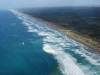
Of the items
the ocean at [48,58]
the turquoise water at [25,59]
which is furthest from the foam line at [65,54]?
the turquoise water at [25,59]

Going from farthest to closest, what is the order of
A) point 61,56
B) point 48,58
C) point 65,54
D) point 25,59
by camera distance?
1. point 65,54
2. point 25,59
3. point 61,56
4. point 48,58

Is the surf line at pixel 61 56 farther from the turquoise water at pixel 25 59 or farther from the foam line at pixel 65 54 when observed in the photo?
the turquoise water at pixel 25 59

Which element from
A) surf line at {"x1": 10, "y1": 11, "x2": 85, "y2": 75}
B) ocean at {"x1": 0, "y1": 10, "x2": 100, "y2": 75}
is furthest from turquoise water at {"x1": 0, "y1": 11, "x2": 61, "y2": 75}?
surf line at {"x1": 10, "y1": 11, "x2": 85, "y2": 75}

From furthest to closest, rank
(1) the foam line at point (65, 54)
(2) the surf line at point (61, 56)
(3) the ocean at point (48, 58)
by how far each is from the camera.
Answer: (1) the foam line at point (65, 54) < (3) the ocean at point (48, 58) < (2) the surf line at point (61, 56)

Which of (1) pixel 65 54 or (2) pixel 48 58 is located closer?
(2) pixel 48 58

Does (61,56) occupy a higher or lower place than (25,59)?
higher

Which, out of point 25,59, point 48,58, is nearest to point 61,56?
point 48,58

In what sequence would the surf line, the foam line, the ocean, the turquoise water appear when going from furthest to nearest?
the turquoise water, the foam line, the ocean, the surf line

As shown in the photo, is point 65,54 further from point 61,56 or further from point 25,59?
point 25,59

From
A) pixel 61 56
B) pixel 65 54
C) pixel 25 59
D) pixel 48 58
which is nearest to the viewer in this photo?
pixel 48 58

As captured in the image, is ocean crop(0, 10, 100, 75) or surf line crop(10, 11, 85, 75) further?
ocean crop(0, 10, 100, 75)

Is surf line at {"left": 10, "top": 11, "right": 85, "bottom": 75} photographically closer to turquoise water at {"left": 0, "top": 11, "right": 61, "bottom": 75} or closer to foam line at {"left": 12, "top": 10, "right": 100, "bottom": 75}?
foam line at {"left": 12, "top": 10, "right": 100, "bottom": 75}
